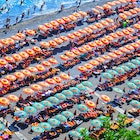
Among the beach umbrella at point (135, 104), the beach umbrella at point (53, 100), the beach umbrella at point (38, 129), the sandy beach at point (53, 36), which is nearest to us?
the beach umbrella at point (38, 129)

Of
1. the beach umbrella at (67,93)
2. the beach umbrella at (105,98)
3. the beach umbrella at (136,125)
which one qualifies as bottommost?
the beach umbrella at (136,125)

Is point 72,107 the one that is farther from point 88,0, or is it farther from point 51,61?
point 88,0

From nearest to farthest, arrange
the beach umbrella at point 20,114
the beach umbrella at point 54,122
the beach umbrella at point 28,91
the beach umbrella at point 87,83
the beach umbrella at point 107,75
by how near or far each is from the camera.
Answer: the beach umbrella at point 54,122 → the beach umbrella at point 20,114 → the beach umbrella at point 28,91 → the beach umbrella at point 87,83 → the beach umbrella at point 107,75

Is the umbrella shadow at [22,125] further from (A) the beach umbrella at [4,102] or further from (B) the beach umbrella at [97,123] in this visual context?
(B) the beach umbrella at [97,123]

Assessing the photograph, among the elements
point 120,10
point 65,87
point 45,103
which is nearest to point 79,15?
point 120,10

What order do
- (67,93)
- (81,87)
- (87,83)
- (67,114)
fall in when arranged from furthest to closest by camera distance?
1. (87,83)
2. (81,87)
3. (67,93)
4. (67,114)

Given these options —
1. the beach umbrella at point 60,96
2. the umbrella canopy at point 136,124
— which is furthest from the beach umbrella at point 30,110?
the umbrella canopy at point 136,124

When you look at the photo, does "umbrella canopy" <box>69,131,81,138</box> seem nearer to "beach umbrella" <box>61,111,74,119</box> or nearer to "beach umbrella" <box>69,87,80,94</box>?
"beach umbrella" <box>61,111,74,119</box>

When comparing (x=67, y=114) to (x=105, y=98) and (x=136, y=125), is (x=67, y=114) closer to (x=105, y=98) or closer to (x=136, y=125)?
(x=105, y=98)

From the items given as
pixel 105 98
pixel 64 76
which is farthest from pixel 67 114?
pixel 64 76

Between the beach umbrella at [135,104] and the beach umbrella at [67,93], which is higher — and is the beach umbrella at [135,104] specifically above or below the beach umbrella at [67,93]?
below

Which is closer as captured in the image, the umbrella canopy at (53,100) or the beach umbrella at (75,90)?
the umbrella canopy at (53,100)
